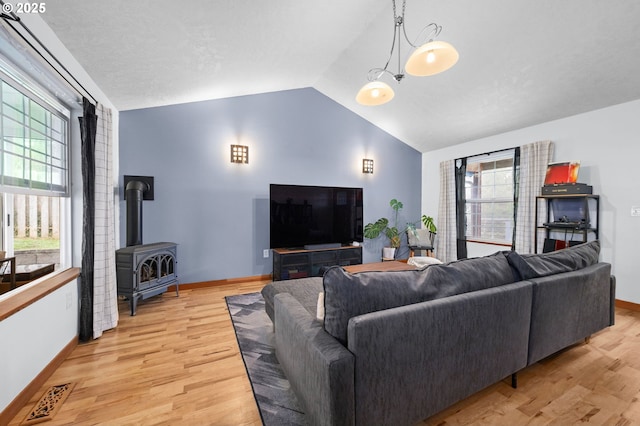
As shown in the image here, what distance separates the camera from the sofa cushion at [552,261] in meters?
1.68

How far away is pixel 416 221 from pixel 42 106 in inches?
223

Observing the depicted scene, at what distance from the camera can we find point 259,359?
201cm

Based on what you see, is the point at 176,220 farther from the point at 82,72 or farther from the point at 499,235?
the point at 499,235

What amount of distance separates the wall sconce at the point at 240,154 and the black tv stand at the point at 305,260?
4.83 ft

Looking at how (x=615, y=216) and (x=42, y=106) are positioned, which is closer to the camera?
(x=42, y=106)

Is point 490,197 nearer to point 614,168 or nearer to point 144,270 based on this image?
point 614,168

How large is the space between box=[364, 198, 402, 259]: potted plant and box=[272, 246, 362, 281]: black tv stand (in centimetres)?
76

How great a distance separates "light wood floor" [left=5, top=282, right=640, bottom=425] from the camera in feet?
4.80

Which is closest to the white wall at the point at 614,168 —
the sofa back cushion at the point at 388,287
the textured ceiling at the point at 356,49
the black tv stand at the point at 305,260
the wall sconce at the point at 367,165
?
the textured ceiling at the point at 356,49

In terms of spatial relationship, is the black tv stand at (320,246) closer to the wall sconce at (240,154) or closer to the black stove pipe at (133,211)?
the wall sconce at (240,154)

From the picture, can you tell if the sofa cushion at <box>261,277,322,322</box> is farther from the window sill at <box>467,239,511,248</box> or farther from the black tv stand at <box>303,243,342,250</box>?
the window sill at <box>467,239,511,248</box>

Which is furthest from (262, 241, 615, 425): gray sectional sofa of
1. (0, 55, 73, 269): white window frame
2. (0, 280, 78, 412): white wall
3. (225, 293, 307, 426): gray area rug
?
(0, 55, 73, 269): white window frame

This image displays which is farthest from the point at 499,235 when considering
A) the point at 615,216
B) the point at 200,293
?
the point at 200,293

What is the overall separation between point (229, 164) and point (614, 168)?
4984 mm
